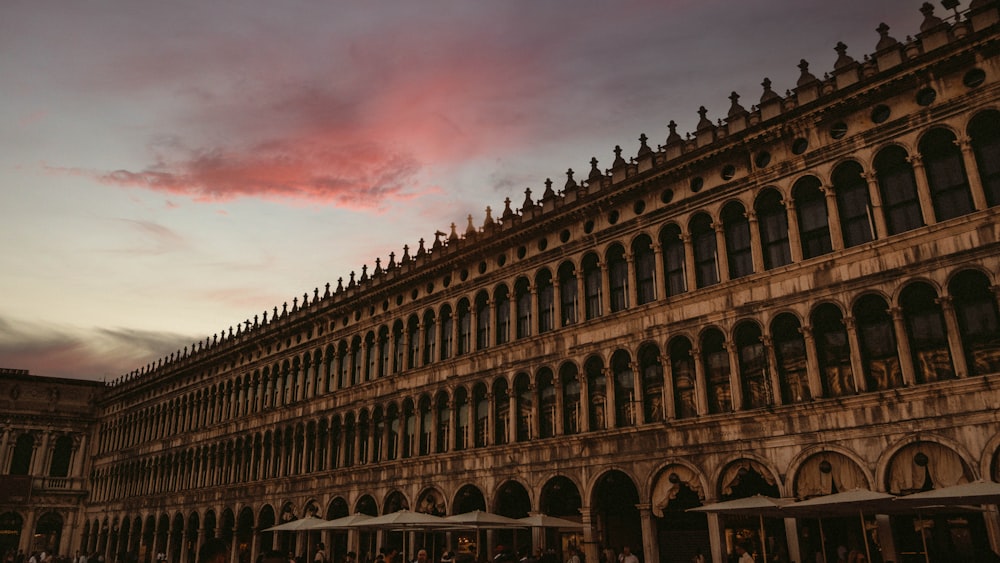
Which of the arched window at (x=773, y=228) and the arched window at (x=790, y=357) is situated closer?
the arched window at (x=790, y=357)

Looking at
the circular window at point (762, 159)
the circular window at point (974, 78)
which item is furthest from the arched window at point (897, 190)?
the circular window at point (762, 159)

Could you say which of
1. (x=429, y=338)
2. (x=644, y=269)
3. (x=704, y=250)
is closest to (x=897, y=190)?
(x=704, y=250)

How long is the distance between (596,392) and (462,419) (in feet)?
24.8

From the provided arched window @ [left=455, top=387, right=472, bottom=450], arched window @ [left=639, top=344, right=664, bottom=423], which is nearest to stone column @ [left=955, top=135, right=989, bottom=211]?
arched window @ [left=639, top=344, right=664, bottom=423]

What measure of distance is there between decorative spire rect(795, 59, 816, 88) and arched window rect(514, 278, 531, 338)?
12876 millimetres

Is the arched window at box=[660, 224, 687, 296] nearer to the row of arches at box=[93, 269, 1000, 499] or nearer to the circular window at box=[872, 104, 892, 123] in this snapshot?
the row of arches at box=[93, 269, 1000, 499]

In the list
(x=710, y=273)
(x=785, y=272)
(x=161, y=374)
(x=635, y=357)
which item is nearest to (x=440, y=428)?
(x=635, y=357)

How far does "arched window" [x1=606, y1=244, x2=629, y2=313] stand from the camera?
92.6ft

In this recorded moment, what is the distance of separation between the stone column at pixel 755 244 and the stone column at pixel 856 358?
3370 mm

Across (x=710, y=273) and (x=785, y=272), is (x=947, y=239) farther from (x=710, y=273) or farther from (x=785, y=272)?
(x=710, y=273)

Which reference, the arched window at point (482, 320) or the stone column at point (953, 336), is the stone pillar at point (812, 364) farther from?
the arched window at point (482, 320)

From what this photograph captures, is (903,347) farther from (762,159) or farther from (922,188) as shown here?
(762,159)

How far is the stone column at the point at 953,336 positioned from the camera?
19.5 meters

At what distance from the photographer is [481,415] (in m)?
32.1
